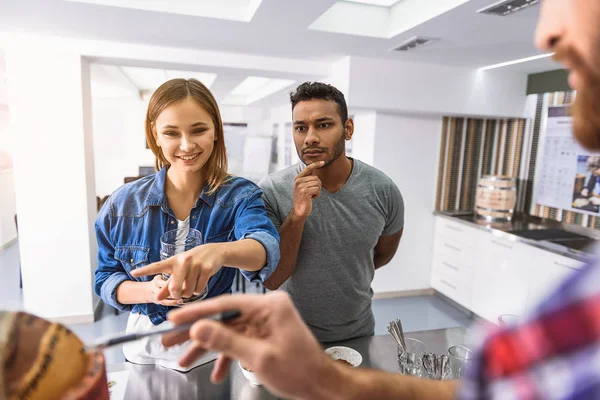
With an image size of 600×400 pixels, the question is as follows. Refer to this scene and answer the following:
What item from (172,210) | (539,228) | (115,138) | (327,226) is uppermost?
(115,138)

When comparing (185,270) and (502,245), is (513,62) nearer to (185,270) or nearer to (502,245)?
(502,245)

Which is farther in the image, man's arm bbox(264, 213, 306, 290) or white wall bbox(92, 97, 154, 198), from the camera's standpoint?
white wall bbox(92, 97, 154, 198)

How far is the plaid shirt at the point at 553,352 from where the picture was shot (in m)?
0.25

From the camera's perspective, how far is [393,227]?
5.25ft

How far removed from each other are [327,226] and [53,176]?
2518mm

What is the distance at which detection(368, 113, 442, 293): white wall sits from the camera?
356cm

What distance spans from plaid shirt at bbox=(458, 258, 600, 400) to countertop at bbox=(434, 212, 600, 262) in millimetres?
2525

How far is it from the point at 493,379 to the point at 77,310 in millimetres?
3551

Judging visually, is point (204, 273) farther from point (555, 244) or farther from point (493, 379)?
point (555, 244)

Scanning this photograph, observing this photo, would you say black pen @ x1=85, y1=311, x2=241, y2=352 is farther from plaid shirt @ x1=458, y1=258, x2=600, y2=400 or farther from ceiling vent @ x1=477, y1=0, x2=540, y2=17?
ceiling vent @ x1=477, y1=0, x2=540, y2=17

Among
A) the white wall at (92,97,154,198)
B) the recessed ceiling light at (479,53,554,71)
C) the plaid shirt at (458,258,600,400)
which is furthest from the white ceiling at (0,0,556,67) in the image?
the white wall at (92,97,154,198)

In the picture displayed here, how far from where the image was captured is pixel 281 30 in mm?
2428

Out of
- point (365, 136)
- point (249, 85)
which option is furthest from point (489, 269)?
point (249, 85)

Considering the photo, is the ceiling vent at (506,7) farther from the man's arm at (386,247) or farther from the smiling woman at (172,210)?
the smiling woman at (172,210)
